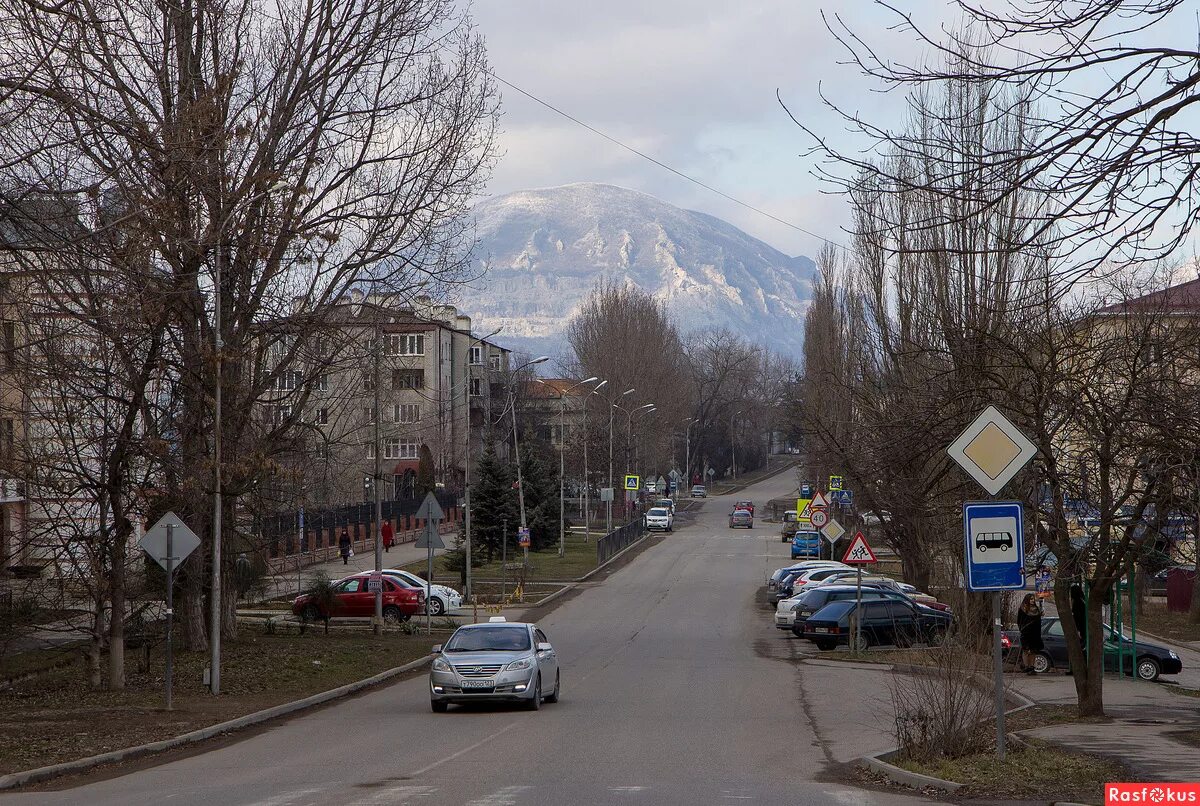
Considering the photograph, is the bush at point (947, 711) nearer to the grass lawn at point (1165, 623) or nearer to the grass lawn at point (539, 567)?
the grass lawn at point (1165, 623)

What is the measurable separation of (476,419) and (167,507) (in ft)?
272

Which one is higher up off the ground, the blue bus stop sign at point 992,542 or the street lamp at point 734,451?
the street lamp at point 734,451

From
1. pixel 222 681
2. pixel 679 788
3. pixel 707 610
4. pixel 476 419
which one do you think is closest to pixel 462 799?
pixel 679 788

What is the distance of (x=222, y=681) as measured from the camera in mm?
22625

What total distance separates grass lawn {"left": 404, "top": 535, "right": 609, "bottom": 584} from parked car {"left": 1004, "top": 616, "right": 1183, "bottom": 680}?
1068 inches

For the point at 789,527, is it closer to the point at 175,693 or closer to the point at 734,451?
the point at 175,693

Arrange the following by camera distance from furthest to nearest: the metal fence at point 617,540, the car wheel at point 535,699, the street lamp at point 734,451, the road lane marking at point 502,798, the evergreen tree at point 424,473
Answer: the street lamp at point 734,451 → the evergreen tree at point 424,473 → the metal fence at point 617,540 → the car wheel at point 535,699 → the road lane marking at point 502,798

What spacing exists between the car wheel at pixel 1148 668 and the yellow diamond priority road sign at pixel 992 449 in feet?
54.9

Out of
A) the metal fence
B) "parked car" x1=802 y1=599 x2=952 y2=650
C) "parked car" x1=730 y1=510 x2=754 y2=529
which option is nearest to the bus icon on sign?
"parked car" x1=802 y1=599 x2=952 y2=650

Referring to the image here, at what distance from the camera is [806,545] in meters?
60.8

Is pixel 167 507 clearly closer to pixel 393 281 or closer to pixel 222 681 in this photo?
pixel 222 681

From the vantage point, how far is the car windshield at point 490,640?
65.5 ft

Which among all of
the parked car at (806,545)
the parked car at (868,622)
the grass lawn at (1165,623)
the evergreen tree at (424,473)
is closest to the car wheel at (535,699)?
the parked car at (868,622)

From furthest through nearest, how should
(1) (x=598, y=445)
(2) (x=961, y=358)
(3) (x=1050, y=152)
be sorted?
(1) (x=598, y=445) → (2) (x=961, y=358) → (3) (x=1050, y=152)
